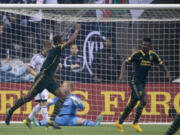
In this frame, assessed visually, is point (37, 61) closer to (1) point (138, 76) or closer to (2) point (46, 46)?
(2) point (46, 46)

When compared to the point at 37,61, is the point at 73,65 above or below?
below

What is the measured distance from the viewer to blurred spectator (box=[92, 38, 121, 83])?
1444 cm

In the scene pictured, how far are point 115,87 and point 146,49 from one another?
9.63 ft

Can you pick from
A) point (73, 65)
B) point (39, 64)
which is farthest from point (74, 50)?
point (39, 64)

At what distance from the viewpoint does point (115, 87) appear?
569 inches

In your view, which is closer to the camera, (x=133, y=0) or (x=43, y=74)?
(x=43, y=74)

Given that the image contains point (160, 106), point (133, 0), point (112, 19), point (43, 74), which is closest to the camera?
point (43, 74)

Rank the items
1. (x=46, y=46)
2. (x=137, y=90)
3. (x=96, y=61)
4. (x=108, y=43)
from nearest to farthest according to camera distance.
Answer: (x=137, y=90) < (x=46, y=46) < (x=108, y=43) < (x=96, y=61)

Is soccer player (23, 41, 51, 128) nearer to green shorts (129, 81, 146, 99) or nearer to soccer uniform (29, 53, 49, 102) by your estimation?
soccer uniform (29, 53, 49, 102)

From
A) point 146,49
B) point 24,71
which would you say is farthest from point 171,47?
point 24,71

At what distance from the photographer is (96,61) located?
1457 centimetres

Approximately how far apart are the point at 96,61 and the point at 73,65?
2.07 feet

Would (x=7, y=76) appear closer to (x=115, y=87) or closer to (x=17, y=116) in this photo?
(x=17, y=116)

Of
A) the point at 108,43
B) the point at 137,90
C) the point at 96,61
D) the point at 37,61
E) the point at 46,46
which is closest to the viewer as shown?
the point at 137,90
